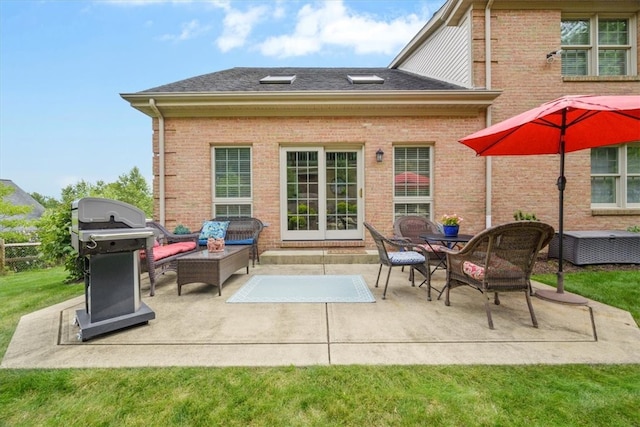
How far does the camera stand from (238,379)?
76.2 inches

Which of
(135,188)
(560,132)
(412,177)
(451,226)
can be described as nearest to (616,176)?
(560,132)

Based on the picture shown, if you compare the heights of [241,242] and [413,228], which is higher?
[413,228]

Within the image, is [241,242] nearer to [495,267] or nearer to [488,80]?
[495,267]

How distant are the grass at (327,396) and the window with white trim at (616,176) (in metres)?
5.96

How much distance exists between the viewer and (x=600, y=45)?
6.30 metres

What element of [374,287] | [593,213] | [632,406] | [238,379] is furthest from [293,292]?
[593,213]

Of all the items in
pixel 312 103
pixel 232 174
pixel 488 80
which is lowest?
pixel 232 174

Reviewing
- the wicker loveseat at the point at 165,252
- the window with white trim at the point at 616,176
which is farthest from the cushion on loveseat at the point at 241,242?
the window with white trim at the point at 616,176

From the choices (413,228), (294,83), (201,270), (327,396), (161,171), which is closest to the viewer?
(327,396)

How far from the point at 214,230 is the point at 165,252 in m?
1.25

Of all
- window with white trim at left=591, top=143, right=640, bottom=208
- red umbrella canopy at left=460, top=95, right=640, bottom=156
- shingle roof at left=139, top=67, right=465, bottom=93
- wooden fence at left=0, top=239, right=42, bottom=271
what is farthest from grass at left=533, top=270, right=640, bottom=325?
wooden fence at left=0, top=239, right=42, bottom=271

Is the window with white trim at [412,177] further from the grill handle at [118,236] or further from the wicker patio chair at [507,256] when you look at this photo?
the grill handle at [118,236]

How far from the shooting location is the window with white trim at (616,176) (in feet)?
20.2

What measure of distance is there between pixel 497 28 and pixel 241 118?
5993 mm
